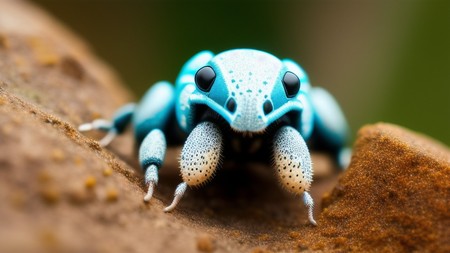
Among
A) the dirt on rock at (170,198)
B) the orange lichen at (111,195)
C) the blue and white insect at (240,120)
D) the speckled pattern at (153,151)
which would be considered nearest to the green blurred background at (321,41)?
the dirt on rock at (170,198)

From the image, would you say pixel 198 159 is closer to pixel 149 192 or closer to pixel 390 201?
pixel 149 192

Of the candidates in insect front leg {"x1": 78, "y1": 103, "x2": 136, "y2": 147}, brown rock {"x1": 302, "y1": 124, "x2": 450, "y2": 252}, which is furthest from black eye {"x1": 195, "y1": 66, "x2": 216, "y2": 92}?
insect front leg {"x1": 78, "y1": 103, "x2": 136, "y2": 147}

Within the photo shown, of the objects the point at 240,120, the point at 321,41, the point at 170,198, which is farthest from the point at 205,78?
the point at 321,41

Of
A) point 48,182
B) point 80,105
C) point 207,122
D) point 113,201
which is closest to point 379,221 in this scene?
point 207,122

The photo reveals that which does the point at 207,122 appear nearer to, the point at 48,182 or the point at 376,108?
the point at 48,182

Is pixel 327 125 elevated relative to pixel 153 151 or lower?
elevated
